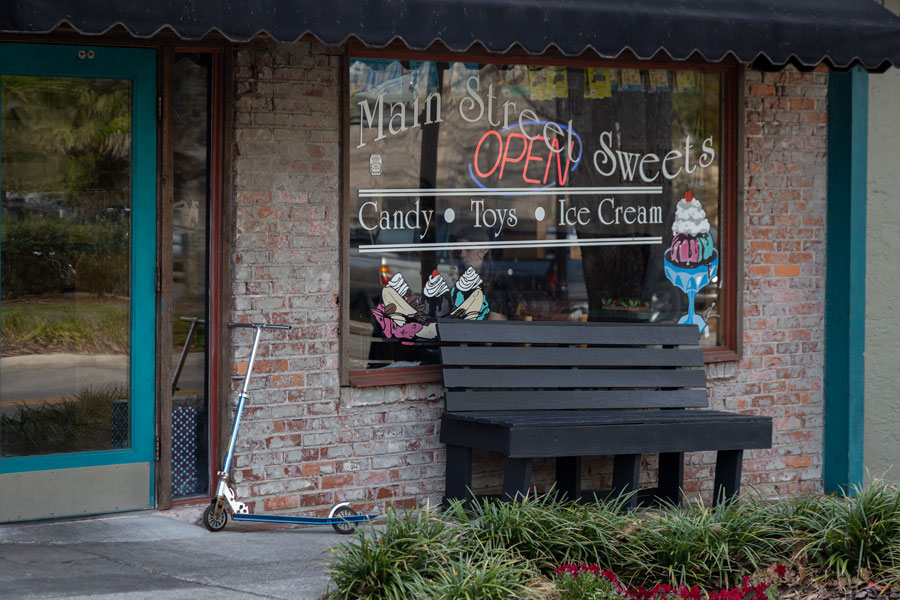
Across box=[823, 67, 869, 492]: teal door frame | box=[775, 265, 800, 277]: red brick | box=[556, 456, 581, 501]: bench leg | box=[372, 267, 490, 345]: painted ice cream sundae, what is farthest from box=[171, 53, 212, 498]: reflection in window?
box=[823, 67, 869, 492]: teal door frame

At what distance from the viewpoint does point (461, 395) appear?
645 centimetres

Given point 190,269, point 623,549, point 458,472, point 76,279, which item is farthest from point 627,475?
point 76,279

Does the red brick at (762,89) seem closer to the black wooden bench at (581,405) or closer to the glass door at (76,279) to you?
the black wooden bench at (581,405)

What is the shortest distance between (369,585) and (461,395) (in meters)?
1.91

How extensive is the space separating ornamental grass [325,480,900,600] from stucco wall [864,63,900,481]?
2279 mm

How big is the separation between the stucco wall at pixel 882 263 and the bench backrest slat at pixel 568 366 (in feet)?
4.93

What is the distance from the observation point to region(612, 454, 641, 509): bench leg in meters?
6.34

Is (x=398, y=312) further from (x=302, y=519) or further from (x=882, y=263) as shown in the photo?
(x=882, y=263)

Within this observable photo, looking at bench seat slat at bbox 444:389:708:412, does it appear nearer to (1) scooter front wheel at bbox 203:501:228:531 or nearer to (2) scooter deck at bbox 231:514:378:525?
(2) scooter deck at bbox 231:514:378:525

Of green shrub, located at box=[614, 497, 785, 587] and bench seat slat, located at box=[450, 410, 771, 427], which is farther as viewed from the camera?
bench seat slat, located at box=[450, 410, 771, 427]

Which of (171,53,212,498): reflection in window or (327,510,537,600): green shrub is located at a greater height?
(171,53,212,498): reflection in window

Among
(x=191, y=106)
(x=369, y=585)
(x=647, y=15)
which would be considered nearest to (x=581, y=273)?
(x=647, y=15)

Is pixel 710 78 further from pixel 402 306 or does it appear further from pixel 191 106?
pixel 191 106

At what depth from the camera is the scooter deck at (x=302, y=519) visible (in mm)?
5805
